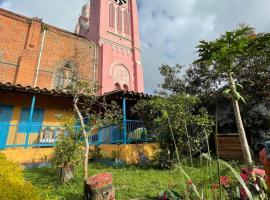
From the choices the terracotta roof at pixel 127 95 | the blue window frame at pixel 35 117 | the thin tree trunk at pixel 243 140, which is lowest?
the thin tree trunk at pixel 243 140

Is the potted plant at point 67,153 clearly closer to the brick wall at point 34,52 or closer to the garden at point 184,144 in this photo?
the garden at point 184,144

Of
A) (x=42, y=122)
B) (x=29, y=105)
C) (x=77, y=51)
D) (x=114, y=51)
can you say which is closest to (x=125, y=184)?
(x=42, y=122)

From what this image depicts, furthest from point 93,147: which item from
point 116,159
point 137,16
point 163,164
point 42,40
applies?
point 137,16

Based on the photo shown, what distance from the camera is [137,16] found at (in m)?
21.9

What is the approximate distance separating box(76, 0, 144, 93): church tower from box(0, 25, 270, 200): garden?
6.28 metres

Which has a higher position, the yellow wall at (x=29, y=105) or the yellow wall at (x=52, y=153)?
the yellow wall at (x=29, y=105)

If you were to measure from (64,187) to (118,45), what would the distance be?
→ 15476mm

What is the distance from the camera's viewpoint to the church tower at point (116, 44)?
56.5ft

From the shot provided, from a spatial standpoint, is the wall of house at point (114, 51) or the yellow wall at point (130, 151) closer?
the yellow wall at point (130, 151)

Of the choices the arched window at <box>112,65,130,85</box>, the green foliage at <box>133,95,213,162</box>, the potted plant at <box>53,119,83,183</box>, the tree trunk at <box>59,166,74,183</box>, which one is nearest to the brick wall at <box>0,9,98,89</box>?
the arched window at <box>112,65,130,85</box>

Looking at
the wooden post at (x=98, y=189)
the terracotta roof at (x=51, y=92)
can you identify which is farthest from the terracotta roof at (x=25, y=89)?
the wooden post at (x=98, y=189)

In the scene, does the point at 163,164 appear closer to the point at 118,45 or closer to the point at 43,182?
the point at 43,182

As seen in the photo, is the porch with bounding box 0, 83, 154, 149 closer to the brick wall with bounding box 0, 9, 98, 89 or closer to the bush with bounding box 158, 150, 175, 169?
the bush with bounding box 158, 150, 175, 169

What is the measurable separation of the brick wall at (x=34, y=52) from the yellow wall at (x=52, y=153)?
20.6 ft
